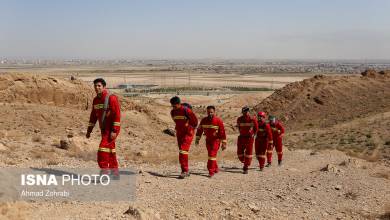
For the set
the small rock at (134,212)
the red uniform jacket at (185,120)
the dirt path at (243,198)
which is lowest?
the dirt path at (243,198)

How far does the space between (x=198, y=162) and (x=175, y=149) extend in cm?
431

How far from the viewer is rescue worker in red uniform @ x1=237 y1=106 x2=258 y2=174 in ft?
36.9

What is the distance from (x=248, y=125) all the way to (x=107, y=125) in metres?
4.23

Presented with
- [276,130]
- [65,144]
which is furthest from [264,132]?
[65,144]

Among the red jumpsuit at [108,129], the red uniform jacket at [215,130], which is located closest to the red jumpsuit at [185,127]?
the red uniform jacket at [215,130]

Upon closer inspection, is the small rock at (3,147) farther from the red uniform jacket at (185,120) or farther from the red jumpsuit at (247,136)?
the red jumpsuit at (247,136)

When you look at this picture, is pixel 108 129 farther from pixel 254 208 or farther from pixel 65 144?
pixel 65 144

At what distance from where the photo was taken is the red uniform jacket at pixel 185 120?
9453 mm

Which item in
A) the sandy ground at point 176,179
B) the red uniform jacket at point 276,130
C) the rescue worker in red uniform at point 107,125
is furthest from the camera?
the red uniform jacket at point 276,130

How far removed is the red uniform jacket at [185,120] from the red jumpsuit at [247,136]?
223 cm

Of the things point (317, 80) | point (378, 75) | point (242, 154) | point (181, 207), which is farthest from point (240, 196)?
point (378, 75)

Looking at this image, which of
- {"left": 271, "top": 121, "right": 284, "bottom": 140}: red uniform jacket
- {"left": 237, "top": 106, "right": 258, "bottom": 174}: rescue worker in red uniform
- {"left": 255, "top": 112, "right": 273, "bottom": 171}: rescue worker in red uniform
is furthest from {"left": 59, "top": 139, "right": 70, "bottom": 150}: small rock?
{"left": 271, "top": 121, "right": 284, "bottom": 140}: red uniform jacket

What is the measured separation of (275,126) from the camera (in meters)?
13.6

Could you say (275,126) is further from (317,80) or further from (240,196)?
(317,80)
